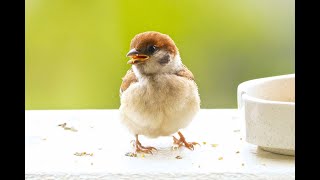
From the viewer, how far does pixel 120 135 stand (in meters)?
1.94

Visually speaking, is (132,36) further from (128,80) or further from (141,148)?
(141,148)

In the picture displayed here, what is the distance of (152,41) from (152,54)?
3 centimetres

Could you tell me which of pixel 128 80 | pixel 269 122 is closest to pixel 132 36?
pixel 128 80

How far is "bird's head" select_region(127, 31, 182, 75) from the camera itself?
1.79m

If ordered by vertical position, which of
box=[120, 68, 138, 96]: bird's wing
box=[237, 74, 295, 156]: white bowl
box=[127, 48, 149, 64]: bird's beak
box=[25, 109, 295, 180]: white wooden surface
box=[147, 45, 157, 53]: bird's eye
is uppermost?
box=[147, 45, 157, 53]: bird's eye

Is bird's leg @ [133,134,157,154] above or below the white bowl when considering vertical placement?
below

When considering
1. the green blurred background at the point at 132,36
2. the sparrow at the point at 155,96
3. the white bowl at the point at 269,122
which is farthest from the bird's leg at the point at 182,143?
the green blurred background at the point at 132,36

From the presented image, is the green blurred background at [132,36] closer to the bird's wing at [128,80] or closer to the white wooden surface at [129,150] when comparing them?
the white wooden surface at [129,150]

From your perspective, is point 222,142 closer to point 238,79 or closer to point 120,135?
point 120,135

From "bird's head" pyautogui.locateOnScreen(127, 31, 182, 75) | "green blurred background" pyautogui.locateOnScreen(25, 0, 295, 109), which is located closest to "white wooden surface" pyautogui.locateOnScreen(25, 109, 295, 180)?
"bird's head" pyautogui.locateOnScreen(127, 31, 182, 75)

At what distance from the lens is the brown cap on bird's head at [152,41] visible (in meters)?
1.78

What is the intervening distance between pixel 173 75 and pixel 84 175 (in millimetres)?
384

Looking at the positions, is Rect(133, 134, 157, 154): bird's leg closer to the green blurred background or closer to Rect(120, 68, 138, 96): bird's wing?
Rect(120, 68, 138, 96): bird's wing
